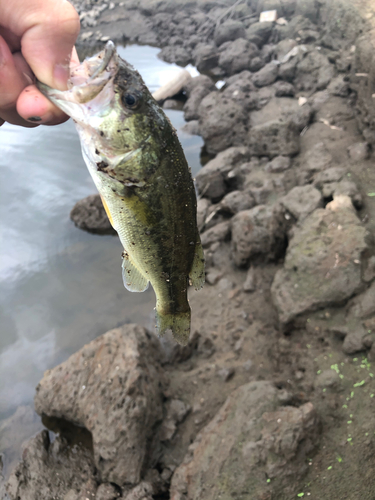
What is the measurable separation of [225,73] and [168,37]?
19.7ft

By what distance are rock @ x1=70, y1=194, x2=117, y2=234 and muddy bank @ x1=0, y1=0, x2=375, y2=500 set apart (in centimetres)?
247

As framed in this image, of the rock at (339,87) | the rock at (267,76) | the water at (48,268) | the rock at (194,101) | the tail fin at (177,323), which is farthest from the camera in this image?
the rock at (194,101)

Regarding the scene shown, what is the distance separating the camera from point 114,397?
419 cm

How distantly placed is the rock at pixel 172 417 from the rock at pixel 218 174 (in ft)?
16.1

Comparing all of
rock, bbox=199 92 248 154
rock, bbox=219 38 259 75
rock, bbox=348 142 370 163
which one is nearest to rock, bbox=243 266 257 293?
rock, bbox=348 142 370 163

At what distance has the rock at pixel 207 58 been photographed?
1517cm

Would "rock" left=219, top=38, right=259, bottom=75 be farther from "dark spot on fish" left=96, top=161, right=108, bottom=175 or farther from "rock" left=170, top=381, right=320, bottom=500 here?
A: "dark spot on fish" left=96, top=161, right=108, bottom=175

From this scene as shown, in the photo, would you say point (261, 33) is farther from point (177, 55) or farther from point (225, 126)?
point (225, 126)

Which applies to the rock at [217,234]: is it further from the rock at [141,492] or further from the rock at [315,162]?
the rock at [141,492]

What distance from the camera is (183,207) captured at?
1859 mm

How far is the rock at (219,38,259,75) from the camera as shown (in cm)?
1323

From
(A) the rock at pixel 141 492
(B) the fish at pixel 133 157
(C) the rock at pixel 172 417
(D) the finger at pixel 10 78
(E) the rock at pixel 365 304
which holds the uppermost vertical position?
(D) the finger at pixel 10 78

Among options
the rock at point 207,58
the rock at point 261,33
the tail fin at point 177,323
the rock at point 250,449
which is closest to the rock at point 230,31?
the rock at point 207,58

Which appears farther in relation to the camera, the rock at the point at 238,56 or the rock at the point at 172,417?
the rock at the point at 238,56
